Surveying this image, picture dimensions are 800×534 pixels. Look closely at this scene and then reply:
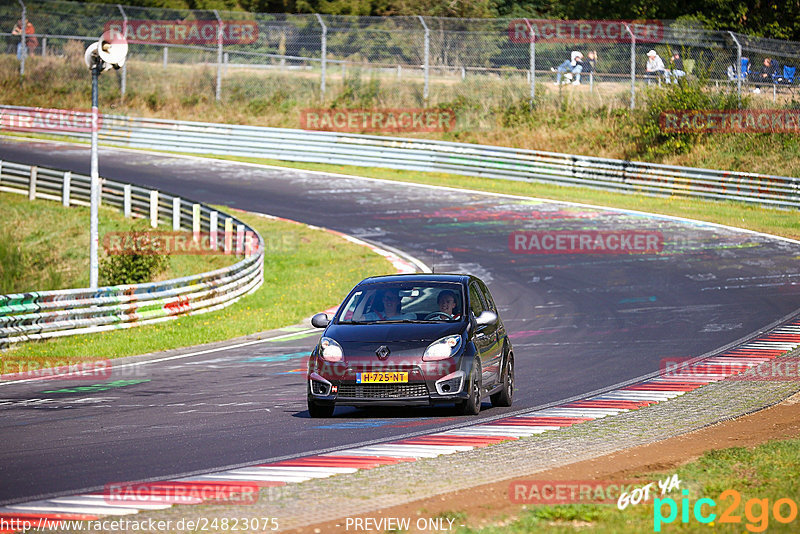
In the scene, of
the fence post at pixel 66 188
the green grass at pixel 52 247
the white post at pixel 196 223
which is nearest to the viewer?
the green grass at pixel 52 247

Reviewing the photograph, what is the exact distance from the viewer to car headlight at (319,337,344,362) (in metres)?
11.0

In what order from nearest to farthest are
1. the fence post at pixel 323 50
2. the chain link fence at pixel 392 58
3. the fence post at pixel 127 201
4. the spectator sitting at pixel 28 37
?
the fence post at pixel 127 201, the chain link fence at pixel 392 58, the fence post at pixel 323 50, the spectator sitting at pixel 28 37

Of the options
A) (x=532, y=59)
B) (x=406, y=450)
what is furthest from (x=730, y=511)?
(x=532, y=59)

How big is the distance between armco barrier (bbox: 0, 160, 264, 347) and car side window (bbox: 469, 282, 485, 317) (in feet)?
29.2

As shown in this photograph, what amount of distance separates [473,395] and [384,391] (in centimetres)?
97

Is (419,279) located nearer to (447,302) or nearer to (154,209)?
(447,302)

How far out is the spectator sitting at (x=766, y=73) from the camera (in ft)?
119

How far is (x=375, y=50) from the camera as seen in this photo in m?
43.0

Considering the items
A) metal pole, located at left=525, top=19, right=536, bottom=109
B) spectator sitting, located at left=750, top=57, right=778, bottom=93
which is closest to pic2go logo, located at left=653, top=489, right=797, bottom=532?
spectator sitting, located at left=750, top=57, right=778, bottom=93

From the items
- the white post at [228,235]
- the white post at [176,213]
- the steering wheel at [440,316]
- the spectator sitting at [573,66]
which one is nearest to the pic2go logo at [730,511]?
the steering wheel at [440,316]

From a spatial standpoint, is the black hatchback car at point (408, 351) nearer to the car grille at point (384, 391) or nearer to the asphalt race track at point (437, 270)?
the car grille at point (384, 391)

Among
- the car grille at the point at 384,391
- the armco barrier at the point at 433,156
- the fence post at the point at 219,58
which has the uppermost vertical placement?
the fence post at the point at 219,58

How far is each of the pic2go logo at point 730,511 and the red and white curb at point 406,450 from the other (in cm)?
263

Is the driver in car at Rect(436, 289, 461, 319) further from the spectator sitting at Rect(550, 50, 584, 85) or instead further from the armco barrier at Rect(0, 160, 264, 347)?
the spectator sitting at Rect(550, 50, 584, 85)
